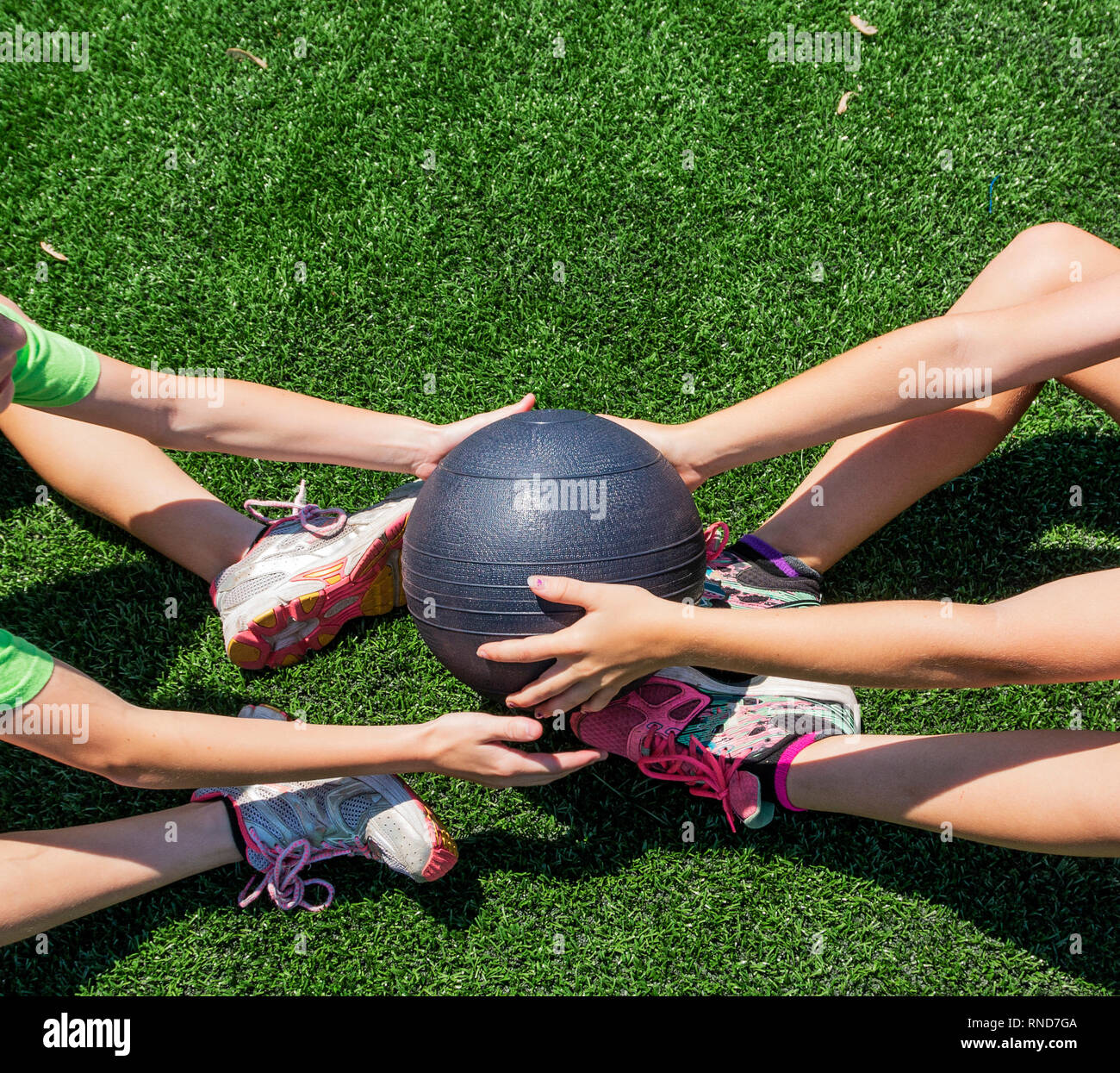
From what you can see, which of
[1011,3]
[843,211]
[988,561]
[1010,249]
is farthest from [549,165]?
[988,561]

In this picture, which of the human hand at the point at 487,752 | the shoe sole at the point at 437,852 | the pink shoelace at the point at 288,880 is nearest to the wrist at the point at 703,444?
the human hand at the point at 487,752

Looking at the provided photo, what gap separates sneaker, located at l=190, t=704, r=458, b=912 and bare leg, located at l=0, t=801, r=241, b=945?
0.26 ft

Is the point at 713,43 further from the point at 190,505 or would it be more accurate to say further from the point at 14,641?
the point at 14,641

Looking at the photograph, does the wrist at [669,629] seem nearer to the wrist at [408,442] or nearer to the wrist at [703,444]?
the wrist at [703,444]

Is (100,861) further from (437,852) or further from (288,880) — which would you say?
(437,852)

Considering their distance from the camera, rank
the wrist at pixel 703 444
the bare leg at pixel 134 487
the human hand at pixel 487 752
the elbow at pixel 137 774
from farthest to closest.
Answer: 1. the bare leg at pixel 134 487
2. the wrist at pixel 703 444
3. the human hand at pixel 487 752
4. the elbow at pixel 137 774

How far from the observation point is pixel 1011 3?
13.3 feet

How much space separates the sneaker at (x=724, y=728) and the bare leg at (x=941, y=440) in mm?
552

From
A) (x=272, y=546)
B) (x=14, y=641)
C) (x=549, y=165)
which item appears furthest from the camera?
(x=549, y=165)

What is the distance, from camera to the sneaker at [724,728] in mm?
3029

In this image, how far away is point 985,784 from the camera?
2645 millimetres

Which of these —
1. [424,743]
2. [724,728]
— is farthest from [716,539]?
[424,743]

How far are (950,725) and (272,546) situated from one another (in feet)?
8.53

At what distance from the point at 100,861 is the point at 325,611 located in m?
1.06
